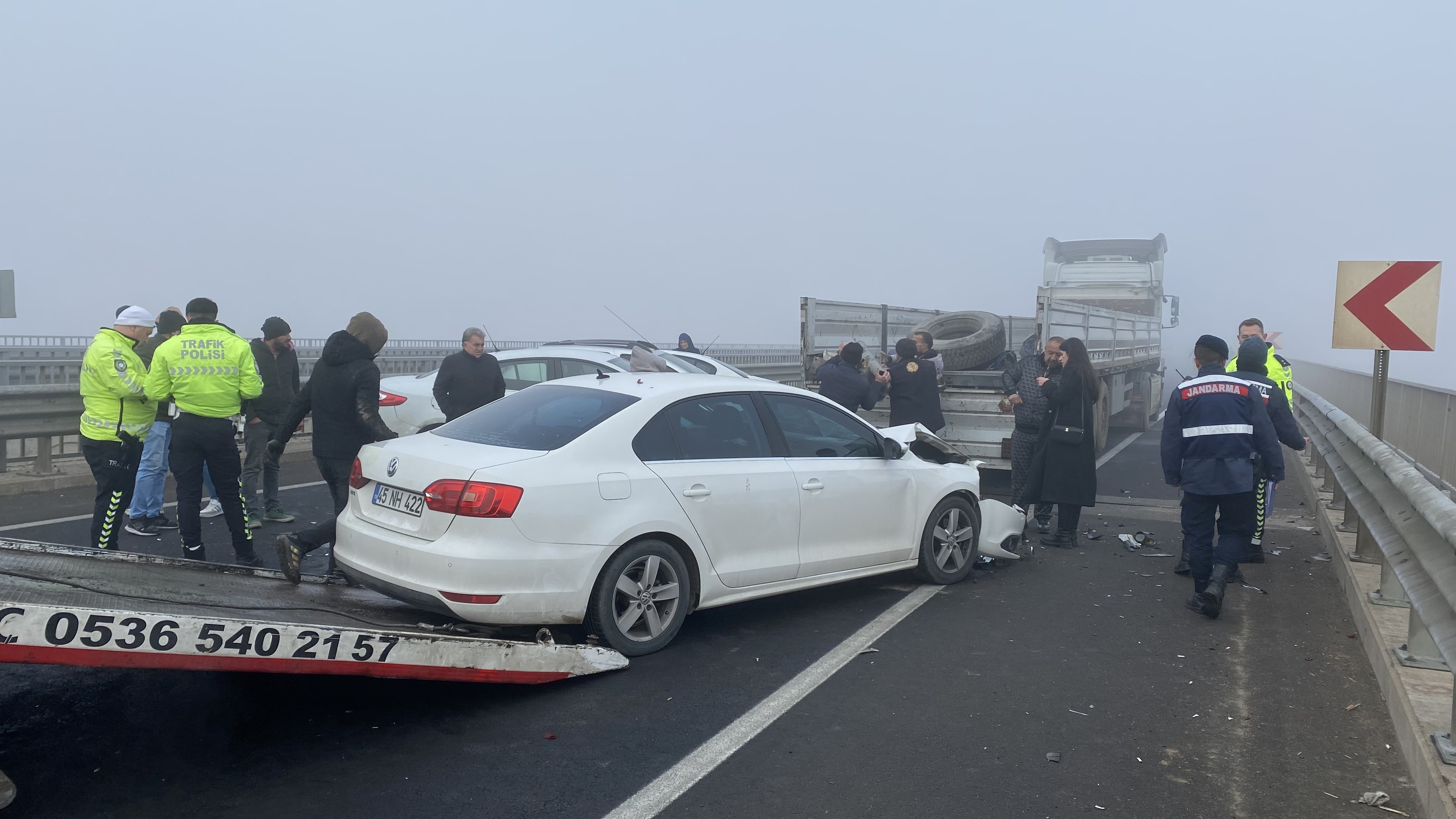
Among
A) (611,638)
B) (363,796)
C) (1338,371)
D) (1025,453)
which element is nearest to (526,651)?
(611,638)

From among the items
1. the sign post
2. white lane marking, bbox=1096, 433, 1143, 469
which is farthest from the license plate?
white lane marking, bbox=1096, 433, 1143, 469

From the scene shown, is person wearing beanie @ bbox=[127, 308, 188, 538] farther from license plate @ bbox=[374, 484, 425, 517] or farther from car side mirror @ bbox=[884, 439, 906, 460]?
car side mirror @ bbox=[884, 439, 906, 460]

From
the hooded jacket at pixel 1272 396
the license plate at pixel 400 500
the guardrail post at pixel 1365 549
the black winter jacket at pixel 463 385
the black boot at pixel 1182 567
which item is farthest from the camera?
the black winter jacket at pixel 463 385

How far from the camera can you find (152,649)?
11.6 ft

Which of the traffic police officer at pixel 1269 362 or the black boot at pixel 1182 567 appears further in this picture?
the traffic police officer at pixel 1269 362

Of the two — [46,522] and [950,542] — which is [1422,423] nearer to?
[950,542]

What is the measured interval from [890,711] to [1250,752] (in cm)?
146

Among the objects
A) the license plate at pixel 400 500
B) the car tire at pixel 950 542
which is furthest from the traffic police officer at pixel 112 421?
the car tire at pixel 950 542

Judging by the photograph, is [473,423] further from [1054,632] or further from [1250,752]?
[1250,752]

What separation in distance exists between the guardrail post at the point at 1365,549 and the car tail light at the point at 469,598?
18.7 feet

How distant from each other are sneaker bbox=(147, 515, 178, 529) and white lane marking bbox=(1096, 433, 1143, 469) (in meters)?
10.2

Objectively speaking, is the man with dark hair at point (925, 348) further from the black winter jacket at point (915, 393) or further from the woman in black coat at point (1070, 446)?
the woman in black coat at point (1070, 446)

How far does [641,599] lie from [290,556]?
5.93ft

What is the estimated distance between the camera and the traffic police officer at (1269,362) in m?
8.71
